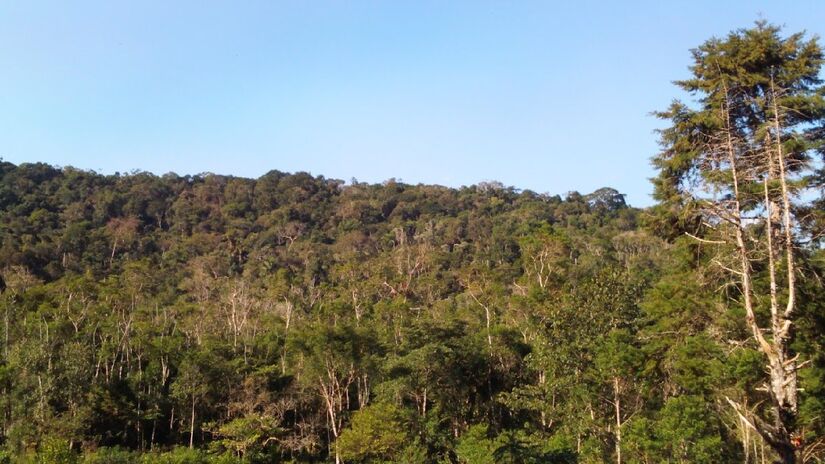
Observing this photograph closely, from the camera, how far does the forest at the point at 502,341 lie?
960cm

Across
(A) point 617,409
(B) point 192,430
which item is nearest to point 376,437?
(A) point 617,409

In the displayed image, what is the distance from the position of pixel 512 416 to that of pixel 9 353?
20229 mm

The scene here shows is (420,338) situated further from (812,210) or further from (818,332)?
(812,210)

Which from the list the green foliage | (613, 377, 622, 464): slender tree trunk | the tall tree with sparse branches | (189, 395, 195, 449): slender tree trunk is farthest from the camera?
(189, 395, 195, 449): slender tree trunk

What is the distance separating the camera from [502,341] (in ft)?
90.3

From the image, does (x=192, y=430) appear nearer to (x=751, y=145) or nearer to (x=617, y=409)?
(x=617, y=409)

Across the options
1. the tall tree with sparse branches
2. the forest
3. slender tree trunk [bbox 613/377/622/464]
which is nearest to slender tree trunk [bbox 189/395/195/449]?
the forest

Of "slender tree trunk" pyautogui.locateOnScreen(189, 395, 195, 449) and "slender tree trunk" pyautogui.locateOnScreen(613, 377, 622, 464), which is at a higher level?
"slender tree trunk" pyautogui.locateOnScreen(613, 377, 622, 464)

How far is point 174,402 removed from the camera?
27.9 meters

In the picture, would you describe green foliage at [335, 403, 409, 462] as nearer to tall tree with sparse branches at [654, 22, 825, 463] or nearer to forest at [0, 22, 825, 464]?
forest at [0, 22, 825, 464]

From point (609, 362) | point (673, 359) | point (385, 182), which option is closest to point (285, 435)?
point (609, 362)

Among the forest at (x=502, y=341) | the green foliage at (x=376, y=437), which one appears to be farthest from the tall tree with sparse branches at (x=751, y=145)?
the green foliage at (x=376, y=437)

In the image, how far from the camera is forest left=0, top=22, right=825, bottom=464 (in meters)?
9.60

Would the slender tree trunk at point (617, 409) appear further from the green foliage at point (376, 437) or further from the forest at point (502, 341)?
the green foliage at point (376, 437)
